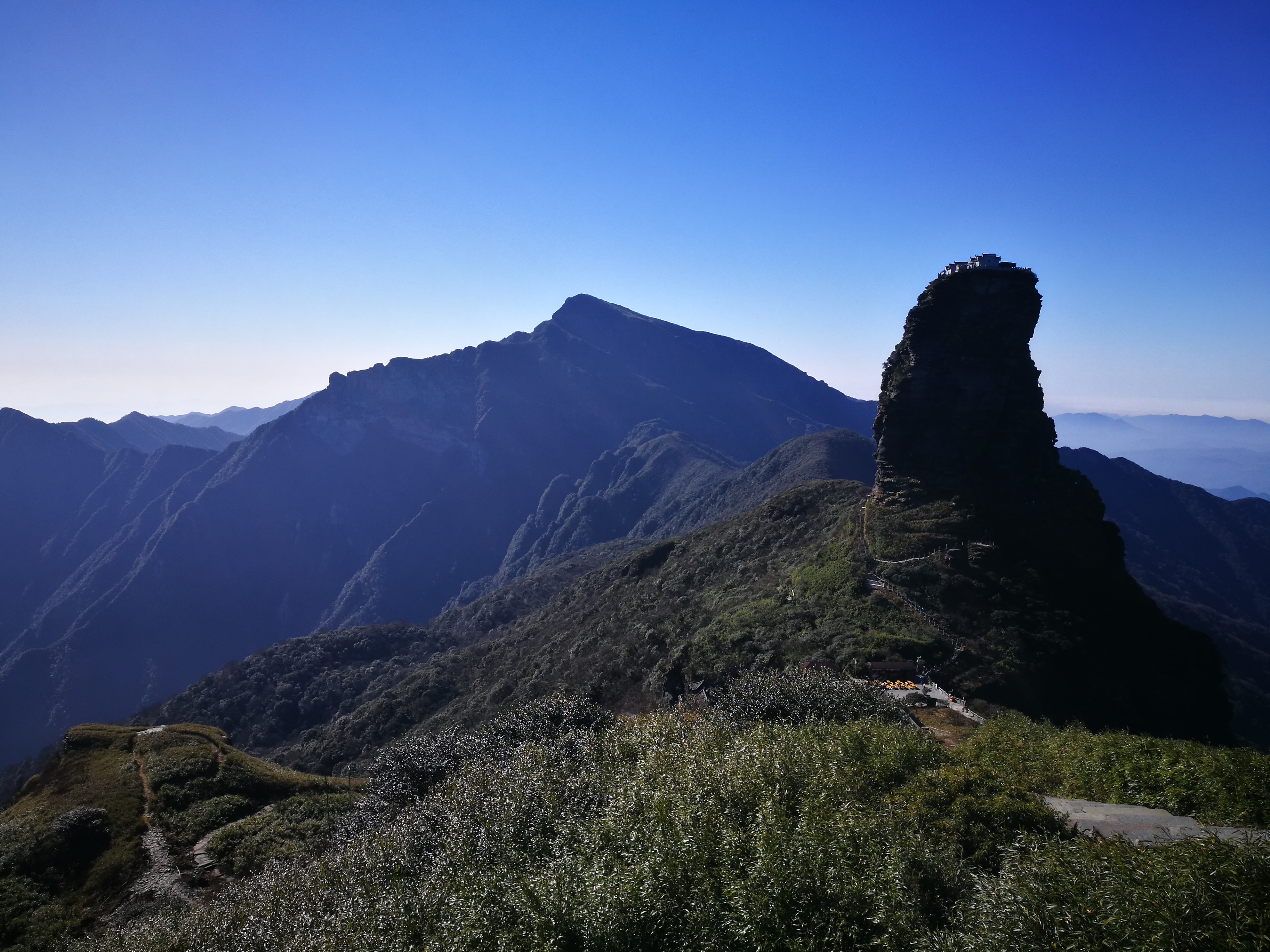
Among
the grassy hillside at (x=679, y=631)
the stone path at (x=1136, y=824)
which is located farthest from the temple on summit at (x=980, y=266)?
the stone path at (x=1136, y=824)

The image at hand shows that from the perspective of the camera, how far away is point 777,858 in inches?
574

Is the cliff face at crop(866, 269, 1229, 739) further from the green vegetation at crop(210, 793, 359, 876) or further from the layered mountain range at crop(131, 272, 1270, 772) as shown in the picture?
the green vegetation at crop(210, 793, 359, 876)

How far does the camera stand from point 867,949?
41.4ft

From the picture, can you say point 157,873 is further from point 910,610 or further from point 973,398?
point 973,398

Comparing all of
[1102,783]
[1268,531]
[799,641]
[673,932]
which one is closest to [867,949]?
[673,932]

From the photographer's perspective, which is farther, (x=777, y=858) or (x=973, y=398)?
(x=973, y=398)

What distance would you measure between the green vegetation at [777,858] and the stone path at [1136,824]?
690 millimetres

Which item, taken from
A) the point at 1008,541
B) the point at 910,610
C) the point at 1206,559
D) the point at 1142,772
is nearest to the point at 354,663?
the point at 910,610

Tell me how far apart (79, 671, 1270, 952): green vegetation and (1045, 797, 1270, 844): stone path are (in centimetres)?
69

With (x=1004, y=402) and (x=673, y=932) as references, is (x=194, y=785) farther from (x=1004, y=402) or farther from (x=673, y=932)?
(x=1004, y=402)

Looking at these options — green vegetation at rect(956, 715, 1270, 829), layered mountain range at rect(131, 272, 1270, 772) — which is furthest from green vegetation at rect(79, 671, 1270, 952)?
layered mountain range at rect(131, 272, 1270, 772)

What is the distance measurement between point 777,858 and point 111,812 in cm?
4268

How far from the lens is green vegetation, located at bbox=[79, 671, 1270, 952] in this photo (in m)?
11.9

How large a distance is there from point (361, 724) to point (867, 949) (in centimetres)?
7959
